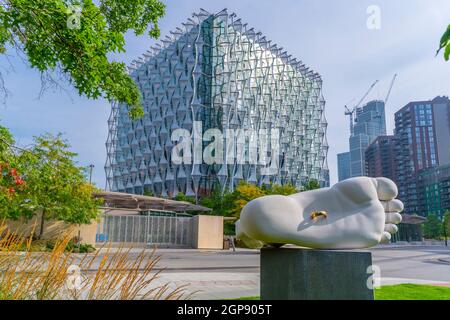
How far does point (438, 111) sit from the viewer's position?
272 feet

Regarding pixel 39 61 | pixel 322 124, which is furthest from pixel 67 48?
pixel 322 124

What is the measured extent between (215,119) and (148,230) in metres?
30.6

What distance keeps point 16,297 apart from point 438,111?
94161 millimetres

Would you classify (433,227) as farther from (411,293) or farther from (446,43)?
(446,43)

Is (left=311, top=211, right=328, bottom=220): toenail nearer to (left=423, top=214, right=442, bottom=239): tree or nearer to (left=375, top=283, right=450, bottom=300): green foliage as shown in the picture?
(left=375, top=283, right=450, bottom=300): green foliage

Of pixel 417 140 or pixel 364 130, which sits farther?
pixel 364 130

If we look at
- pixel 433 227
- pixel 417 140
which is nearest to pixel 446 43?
pixel 433 227

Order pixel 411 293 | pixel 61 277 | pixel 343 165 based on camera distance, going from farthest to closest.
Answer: pixel 343 165 < pixel 411 293 < pixel 61 277

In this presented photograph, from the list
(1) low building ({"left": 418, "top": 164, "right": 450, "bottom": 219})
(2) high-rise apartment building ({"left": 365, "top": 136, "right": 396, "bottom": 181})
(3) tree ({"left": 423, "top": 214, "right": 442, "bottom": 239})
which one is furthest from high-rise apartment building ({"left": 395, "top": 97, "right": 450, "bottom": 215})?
(3) tree ({"left": 423, "top": 214, "right": 442, "bottom": 239})

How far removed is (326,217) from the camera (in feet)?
16.6

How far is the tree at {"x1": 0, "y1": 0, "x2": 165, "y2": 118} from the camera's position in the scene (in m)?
4.47

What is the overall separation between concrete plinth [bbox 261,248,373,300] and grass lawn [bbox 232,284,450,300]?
10.3 ft

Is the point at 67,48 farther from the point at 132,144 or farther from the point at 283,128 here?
the point at 132,144
